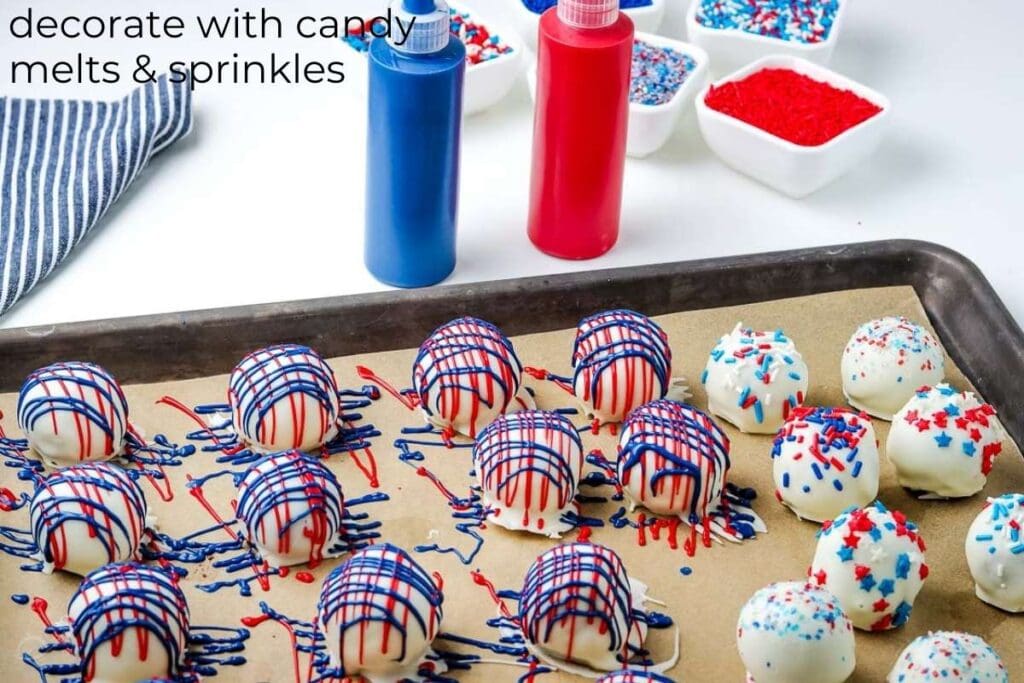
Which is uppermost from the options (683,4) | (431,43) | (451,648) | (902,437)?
(431,43)

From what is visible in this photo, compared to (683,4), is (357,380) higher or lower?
lower

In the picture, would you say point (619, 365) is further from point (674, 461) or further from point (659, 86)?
point (659, 86)

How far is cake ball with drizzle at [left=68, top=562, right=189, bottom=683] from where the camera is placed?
1763 millimetres

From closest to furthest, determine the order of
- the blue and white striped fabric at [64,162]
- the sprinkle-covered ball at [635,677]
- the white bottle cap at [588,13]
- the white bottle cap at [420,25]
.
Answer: the sprinkle-covered ball at [635,677]
the white bottle cap at [420,25]
the white bottle cap at [588,13]
the blue and white striped fabric at [64,162]

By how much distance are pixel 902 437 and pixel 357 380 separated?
726 millimetres

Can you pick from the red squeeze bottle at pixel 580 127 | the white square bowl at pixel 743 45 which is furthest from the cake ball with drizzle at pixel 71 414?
the white square bowl at pixel 743 45

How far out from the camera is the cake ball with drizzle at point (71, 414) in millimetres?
2000

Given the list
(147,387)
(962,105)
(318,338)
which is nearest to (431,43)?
(318,338)

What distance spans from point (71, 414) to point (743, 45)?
1323mm

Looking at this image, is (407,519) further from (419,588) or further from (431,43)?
(431,43)

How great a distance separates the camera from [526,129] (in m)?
2.73

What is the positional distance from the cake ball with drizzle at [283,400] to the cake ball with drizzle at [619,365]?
1.11 feet

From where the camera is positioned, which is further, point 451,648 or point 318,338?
point 318,338

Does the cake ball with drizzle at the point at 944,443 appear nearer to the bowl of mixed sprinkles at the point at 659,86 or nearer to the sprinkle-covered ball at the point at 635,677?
the sprinkle-covered ball at the point at 635,677
